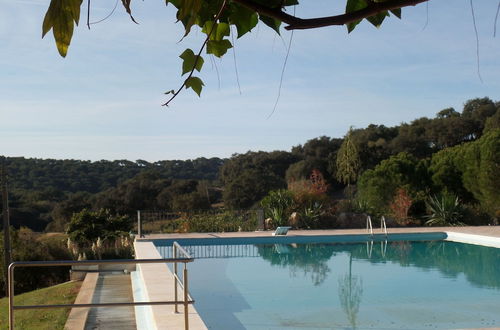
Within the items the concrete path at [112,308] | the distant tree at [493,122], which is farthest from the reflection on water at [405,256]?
the distant tree at [493,122]

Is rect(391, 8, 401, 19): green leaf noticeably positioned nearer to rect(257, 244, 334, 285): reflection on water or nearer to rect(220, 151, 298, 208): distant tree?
rect(257, 244, 334, 285): reflection on water

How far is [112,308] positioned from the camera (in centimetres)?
806

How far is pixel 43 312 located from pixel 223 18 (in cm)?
748

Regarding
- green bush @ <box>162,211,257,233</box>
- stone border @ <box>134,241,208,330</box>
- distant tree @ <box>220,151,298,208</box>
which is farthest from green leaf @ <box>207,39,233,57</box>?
distant tree @ <box>220,151,298,208</box>

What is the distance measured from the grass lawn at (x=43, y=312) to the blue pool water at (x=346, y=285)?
1832 mm

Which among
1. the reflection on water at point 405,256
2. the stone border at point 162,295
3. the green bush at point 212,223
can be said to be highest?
the green bush at point 212,223

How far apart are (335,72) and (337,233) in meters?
7.22

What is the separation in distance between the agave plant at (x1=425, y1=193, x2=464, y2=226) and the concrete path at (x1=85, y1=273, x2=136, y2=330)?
10.2 m

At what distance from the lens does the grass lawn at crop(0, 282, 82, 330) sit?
7.43 metres

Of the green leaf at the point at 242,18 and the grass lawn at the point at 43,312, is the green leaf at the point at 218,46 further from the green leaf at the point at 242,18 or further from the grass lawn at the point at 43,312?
the grass lawn at the point at 43,312

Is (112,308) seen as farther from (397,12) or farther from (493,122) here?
(493,122)

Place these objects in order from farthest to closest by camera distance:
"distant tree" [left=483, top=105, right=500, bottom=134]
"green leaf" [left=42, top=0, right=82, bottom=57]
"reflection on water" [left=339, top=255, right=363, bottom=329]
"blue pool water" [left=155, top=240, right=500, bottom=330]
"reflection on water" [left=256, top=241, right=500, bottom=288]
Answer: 1. "distant tree" [left=483, top=105, right=500, bottom=134]
2. "reflection on water" [left=256, top=241, right=500, bottom=288]
3. "reflection on water" [left=339, top=255, right=363, bottom=329]
4. "blue pool water" [left=155, top=240, right=500, bottom=330]
5. "green leaf" [left=42, top=0, right=82, bottom=57]

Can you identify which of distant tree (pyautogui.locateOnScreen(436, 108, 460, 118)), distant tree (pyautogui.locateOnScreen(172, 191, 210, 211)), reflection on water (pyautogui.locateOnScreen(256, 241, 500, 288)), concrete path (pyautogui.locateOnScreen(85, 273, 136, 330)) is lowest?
reflection on water (pyautogui.locateOnScreen(256, 241, 500, 288))

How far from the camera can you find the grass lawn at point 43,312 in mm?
7434
